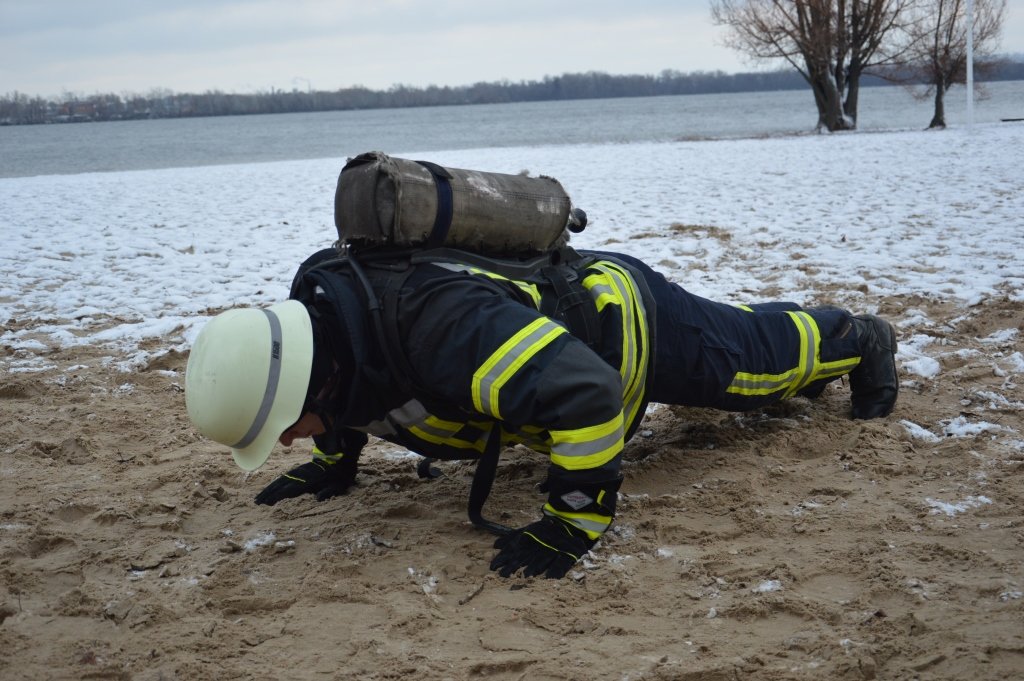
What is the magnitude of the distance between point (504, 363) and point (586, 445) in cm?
39

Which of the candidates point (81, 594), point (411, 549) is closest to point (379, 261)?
point (411, 549)

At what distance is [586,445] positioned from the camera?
2.98m

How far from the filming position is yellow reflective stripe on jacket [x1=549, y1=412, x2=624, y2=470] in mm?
2971

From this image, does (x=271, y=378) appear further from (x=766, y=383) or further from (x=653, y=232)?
(x=653, y=232)

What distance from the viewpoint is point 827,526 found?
10.6ft

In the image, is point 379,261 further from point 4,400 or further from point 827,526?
point 4,400

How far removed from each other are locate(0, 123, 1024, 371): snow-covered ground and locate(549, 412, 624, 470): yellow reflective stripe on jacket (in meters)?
3.52

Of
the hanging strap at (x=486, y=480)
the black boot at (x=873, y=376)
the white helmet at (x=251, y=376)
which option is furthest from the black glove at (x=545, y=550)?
the black boot at (x=873, y=376)

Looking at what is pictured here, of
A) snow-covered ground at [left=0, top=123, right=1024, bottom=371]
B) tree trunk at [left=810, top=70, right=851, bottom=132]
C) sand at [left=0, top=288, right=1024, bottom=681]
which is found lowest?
sand at [left=0, top=288, right=1024, bottom=681]

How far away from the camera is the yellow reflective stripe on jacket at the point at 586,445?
2.97 m

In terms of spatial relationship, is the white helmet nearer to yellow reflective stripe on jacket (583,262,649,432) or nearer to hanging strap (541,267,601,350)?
hanging strap (541,267,601,350)

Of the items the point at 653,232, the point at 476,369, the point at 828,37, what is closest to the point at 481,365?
the point at 476,369

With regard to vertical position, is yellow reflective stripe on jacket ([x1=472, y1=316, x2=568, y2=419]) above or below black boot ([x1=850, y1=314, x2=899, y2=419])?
above

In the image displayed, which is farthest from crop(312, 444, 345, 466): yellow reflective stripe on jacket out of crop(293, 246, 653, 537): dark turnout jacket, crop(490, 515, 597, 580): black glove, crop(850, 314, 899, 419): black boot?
crop(850, 314, 899, 419): black boot
